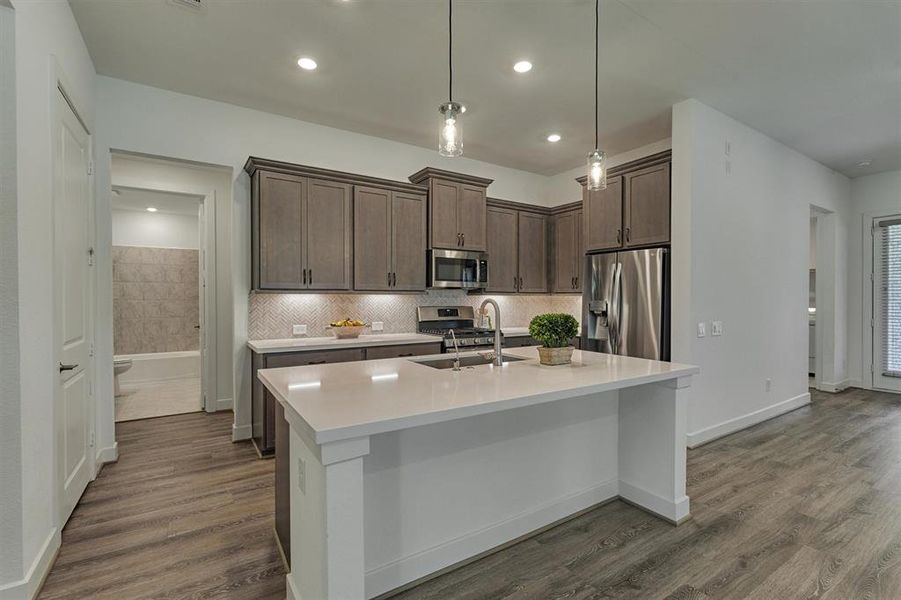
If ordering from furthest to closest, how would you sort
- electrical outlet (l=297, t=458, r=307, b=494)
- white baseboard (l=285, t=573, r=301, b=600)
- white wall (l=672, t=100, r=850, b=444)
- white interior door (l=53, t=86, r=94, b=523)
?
white wall (l=672, t=100, r=850, b=444), white interior door (l=53, t=86, r=94, b=523), white baseboard (l=285, t=573, r=301, b=600), electrical outlet (l=297, t=458, r=307, b=494)

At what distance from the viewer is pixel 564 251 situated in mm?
5441

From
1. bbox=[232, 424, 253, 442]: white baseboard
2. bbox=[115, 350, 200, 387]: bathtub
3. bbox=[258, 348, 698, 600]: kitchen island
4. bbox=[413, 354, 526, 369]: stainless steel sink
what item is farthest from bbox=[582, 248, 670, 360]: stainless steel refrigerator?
bbox=[115, 350, 200, 387]: bathtub

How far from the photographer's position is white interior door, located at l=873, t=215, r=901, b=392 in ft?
18.5

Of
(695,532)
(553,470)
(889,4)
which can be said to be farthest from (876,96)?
(553,470)

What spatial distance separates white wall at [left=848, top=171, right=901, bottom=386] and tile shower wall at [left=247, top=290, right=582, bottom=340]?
4.94 metres

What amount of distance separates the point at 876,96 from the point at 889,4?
154 cm

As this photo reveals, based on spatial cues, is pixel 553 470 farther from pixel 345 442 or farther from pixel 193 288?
pixel 193 288

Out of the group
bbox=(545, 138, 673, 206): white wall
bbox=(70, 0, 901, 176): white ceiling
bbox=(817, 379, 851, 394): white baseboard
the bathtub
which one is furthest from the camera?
the bathtub

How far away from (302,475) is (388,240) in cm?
293

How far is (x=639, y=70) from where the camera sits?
10.5 ft

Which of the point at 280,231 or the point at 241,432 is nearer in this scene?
the point at 280,231

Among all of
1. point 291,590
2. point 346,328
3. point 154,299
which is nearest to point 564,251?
point 346,328

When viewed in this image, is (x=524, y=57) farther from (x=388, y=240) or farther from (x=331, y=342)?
(x=331, y=342)

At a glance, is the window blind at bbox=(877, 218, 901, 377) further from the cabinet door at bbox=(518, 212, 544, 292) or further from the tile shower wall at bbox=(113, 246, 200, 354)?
the tile shower wall at bbox=(113, 246, 200, 354)
